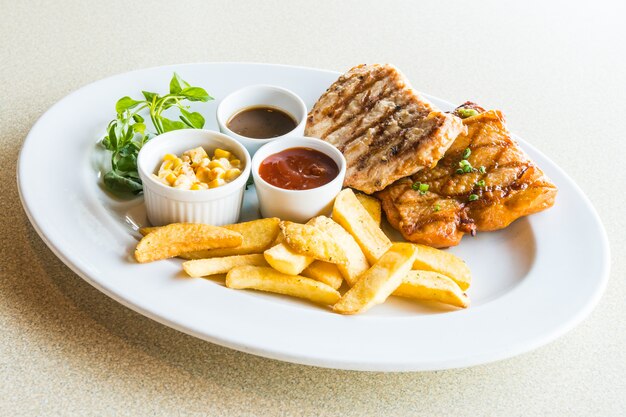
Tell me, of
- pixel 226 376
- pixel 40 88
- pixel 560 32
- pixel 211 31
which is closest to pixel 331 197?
pixel 226 376

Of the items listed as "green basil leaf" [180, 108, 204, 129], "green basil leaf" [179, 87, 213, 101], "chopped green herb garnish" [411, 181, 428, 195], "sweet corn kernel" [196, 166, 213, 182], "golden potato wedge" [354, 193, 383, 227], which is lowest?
"golden potato wedge" [354, 193, 383, 227]

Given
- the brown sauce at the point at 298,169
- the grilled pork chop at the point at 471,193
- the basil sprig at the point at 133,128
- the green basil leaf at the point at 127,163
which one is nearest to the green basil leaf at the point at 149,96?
the basil sprig at the point at 133,128

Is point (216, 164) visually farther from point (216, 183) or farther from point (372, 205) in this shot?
point (372, 205)

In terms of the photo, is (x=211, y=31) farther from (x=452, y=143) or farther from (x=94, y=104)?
(x=452, y=143)

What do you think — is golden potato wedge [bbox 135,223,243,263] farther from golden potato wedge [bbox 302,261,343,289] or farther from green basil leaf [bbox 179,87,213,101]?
green basil leaf [bbox 179,87,213,101]

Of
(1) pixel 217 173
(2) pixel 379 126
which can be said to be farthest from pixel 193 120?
(2) pixel 379 126

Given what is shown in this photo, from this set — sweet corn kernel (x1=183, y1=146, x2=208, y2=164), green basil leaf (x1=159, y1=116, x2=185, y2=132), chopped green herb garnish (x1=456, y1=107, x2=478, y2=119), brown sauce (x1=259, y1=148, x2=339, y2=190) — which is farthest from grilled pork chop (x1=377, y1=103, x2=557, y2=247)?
green basil leaf (x1=159, y1=116, x2=185, y2=132)

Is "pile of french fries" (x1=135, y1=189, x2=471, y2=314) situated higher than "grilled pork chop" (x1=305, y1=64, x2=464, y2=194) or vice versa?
"grilled pork chop" (x1=305, y1=64, x2=464, y2=194)
